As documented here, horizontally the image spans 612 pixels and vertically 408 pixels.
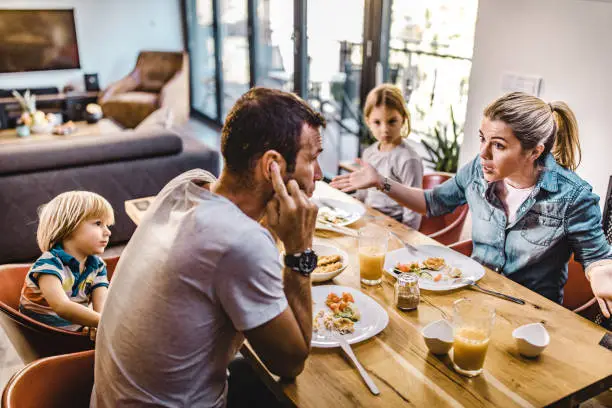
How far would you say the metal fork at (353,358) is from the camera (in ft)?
3.92

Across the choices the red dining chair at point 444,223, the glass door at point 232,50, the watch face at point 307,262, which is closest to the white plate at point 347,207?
the red dining chair at point 444,223

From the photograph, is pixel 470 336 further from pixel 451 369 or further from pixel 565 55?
pixel 565 55

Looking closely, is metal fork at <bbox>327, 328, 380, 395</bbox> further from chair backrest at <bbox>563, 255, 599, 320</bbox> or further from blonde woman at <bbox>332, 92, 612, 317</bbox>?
chair backrest at <bbox>563, 255, 599, 320</bbox>

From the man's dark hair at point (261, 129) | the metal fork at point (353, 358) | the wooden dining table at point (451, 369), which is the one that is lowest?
the wooden dining table at point (451, 369)

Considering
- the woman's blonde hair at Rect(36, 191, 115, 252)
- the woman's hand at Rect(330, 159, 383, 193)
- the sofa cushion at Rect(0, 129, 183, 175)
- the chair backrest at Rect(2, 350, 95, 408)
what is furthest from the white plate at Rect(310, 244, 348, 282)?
the sofa cushion at Rect(0, 129, 183, 175)

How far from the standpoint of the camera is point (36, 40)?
686 centimetres

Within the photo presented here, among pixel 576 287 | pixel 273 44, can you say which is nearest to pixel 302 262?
pixel 576 287

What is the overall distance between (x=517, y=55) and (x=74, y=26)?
19.8 ft

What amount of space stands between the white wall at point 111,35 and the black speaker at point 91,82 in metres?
0.34

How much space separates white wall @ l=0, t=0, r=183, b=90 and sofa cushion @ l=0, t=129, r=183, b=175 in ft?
14.4

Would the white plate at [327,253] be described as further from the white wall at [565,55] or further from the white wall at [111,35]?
the white wall at [111,35]

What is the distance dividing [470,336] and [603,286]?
0.57 meters

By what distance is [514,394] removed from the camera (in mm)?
1188

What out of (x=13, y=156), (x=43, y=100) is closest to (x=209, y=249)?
(x=13, y=156)
